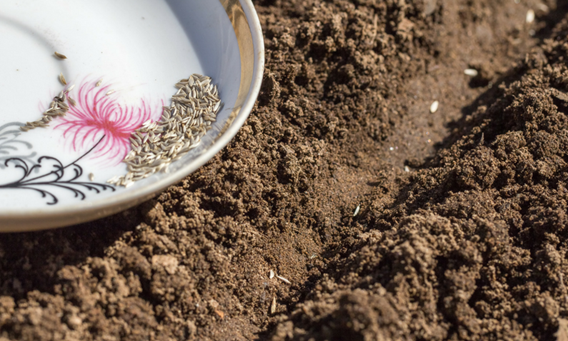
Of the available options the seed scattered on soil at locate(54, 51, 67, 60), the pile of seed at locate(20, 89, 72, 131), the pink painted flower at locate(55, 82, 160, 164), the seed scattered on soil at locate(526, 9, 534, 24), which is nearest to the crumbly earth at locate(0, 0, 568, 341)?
the pink painted flower at locate(55, 82, 160, 164)

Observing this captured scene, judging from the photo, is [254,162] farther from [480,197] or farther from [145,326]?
[480,197]

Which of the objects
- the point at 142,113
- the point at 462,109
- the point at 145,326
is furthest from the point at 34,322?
the point at 462,109

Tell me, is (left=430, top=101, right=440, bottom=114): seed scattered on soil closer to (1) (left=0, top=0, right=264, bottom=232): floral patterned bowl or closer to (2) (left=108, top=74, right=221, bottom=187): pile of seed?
(1) (left=0, top=0, right=264, bottom=232): floral patterned bowl

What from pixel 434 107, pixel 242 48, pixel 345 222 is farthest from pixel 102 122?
pixel 434 107

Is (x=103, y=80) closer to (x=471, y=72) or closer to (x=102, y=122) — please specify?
(x=102, y=122)

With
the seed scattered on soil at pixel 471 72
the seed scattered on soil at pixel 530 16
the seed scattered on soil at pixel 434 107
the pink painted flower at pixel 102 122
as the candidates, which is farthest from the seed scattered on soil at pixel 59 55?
the seed scattered on soil at pixel 530 16

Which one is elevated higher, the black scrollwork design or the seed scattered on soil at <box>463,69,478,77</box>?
the black scrollwork design
